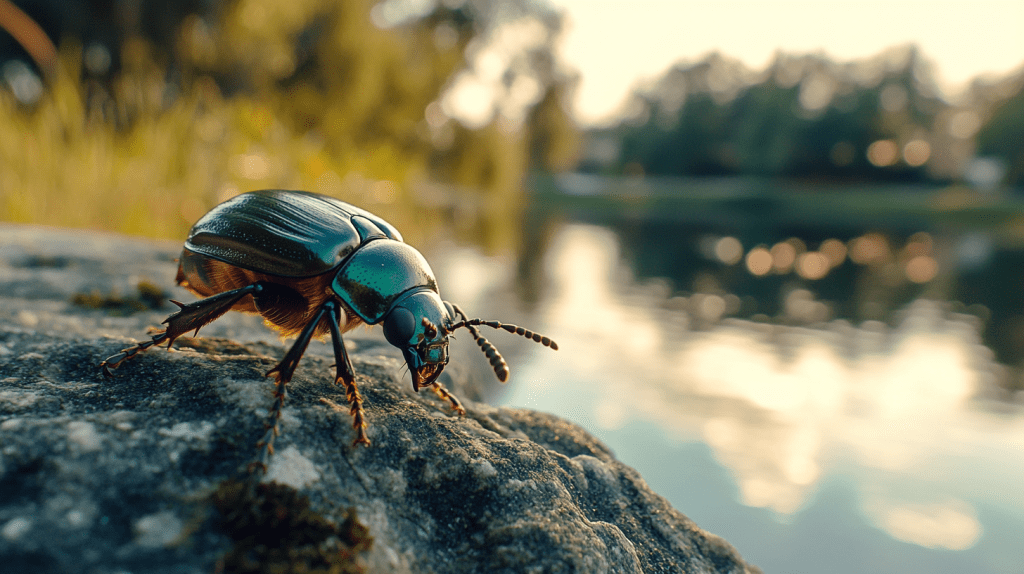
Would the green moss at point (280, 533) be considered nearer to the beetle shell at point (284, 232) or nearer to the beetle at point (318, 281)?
the beetle at point (318, 281)

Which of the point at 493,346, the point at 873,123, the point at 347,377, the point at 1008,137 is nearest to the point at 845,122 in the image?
the point at 873,123

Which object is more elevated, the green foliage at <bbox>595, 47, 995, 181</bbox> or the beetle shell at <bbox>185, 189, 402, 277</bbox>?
the green foliage at <bbox>595, 47, 995, 181</bbox>

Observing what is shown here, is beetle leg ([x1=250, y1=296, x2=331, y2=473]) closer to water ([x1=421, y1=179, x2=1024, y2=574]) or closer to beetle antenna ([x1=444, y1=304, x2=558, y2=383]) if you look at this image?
beetle antenna ([x1=444, y1=304, x2=558, y2=383])

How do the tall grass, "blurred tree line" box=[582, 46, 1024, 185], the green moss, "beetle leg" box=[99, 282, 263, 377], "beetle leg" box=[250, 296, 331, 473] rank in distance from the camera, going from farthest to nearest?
1. "blurred tree line" box=[582, 46, 1024, 185]
2. the tall grass
3. "beetle leg" box=[99, 282, 263, 377]
4. "beetle leg" box=[250, 296, 331, 473]
5. the green moss

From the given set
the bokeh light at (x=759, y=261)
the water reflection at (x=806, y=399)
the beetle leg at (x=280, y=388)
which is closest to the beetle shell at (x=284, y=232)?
the beetle leg at (x=280, y=388)

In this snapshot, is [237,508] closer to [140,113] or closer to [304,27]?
[140,113]

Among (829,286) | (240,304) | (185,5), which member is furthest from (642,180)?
(240,304)

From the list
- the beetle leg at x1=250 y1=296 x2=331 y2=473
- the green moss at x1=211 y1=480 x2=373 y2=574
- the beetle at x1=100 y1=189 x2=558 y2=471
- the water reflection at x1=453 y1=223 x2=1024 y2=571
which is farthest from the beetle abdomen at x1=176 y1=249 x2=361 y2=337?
Answer: the water reflection at x1=453 y1=223 x2=1024 y2=571

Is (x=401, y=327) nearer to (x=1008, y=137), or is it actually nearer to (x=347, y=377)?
(x=347, y=377)
